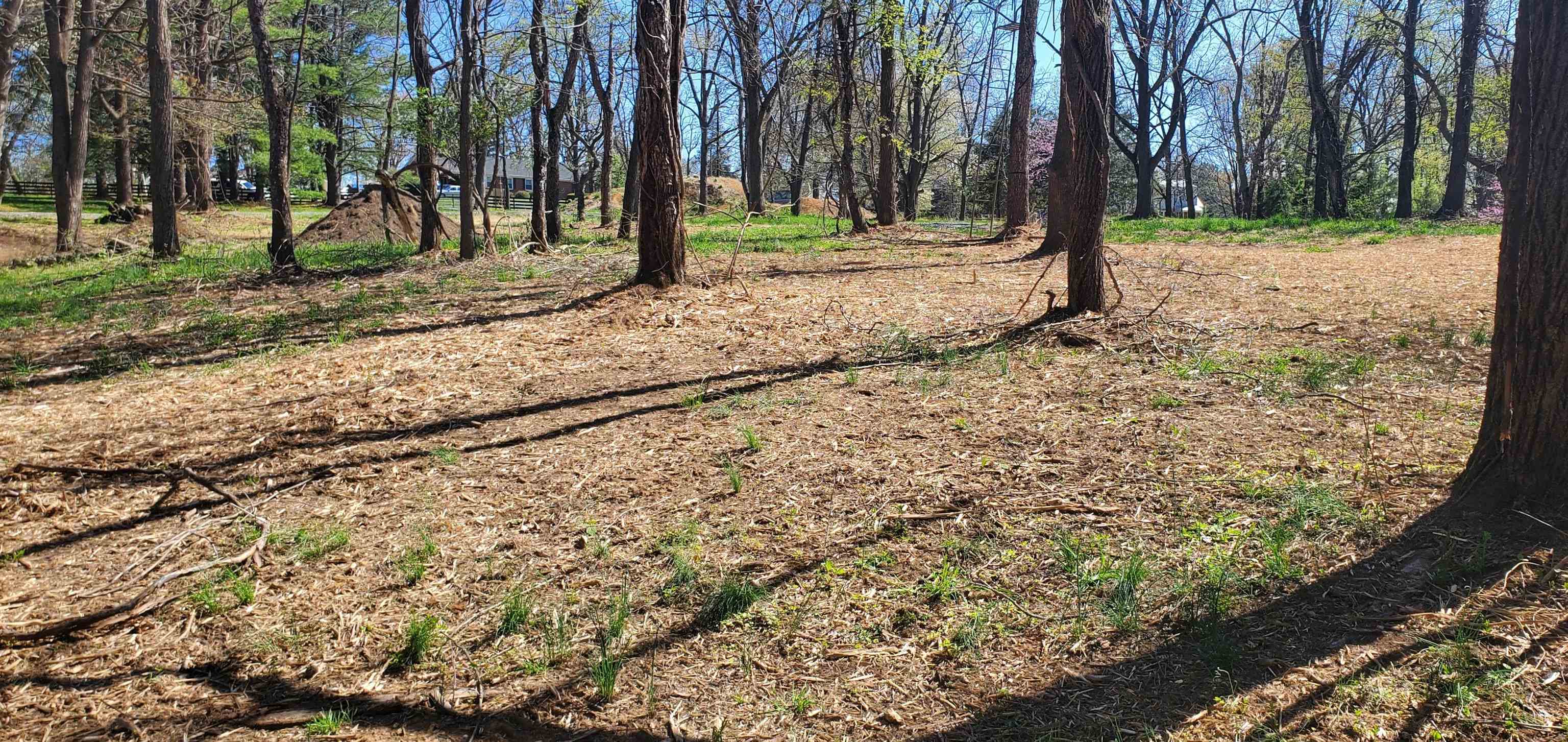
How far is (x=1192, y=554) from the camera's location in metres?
3.29

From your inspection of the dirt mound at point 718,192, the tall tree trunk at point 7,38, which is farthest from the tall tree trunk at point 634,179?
the tall tree trunk at point 7,38

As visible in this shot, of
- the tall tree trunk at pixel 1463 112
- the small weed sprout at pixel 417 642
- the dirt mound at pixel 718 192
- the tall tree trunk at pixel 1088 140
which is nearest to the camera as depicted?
the small weed sprout at pixel 417 642

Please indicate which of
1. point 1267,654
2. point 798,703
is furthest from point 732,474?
point 1267,654

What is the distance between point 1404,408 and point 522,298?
22.4ft

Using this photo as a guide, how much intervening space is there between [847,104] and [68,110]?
1263cm

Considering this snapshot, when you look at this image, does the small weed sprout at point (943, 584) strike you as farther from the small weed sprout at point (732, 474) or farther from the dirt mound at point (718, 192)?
the dirt mound at point (718, 192)

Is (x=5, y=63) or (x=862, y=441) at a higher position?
(x=5, y=63)

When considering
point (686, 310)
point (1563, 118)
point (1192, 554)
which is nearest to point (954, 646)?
point (1192, 554)

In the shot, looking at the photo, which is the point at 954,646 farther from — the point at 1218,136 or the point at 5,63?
the point at 1218,136

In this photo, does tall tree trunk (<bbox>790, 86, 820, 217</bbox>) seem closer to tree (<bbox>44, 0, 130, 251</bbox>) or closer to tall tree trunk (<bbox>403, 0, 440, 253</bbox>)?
tall tree trunk (<bbox>403, 0, 440, 253</bbox>)

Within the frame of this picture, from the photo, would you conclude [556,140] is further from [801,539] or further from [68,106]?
[801,539]

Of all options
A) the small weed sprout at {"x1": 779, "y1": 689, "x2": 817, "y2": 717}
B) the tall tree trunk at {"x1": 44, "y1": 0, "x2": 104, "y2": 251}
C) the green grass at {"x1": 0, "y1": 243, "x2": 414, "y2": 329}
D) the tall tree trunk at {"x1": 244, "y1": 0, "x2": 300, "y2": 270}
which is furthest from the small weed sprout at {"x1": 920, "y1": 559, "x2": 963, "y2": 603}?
the tall tree trunk at {"x1": 44, "y1": 0, "x2": 104, "y2": 251}

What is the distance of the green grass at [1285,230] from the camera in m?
11.5

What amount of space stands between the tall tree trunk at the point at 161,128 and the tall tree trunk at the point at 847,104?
8962mm
